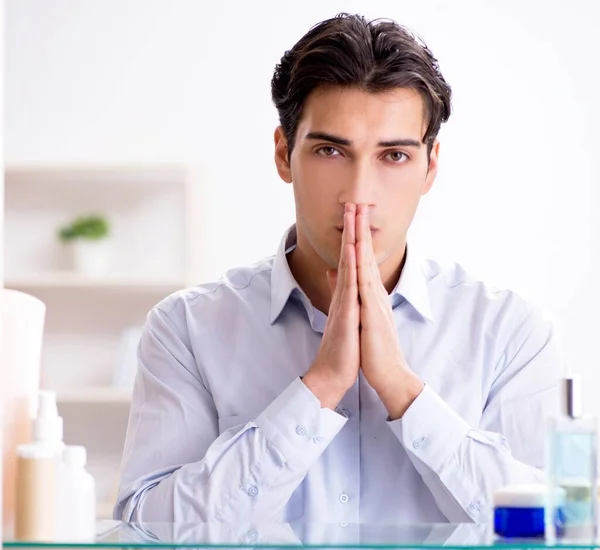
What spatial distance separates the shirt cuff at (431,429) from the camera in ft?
4.02

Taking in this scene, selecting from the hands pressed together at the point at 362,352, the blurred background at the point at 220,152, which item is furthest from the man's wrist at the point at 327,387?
the blurred background at the point at 220,152

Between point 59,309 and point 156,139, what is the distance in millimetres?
771

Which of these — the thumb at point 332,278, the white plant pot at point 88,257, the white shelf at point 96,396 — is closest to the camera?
the thumb at point 332,278

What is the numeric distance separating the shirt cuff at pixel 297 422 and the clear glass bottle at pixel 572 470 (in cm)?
41

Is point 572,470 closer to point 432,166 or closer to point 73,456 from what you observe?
point 73,456

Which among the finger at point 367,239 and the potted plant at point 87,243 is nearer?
Result: the finger at point 367,239

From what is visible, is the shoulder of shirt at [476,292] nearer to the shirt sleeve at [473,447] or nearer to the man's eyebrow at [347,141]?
the shirt sleeve at [473,447]

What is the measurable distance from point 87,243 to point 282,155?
7.55 feet

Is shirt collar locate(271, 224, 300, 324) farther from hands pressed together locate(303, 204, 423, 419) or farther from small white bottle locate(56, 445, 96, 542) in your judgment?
small white bottle locate(56, 445, 96, 542)

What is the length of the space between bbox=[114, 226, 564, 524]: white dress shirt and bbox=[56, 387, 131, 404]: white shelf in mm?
2061

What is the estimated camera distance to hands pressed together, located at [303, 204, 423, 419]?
1241 millimetres

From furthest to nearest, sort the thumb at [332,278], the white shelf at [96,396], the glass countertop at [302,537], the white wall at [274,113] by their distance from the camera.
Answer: the white wall at [274,113], the white shelf at [96,396], the thumb at [332,278], the glass countertop at [302,537]

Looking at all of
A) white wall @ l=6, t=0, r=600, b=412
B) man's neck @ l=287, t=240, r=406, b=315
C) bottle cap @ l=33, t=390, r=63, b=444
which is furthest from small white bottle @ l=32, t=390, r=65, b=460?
white wall @ l=6, t=0, r=600, b=412

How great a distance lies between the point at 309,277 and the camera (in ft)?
Result: 5.10
